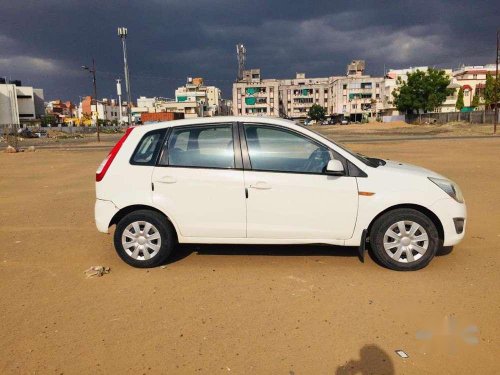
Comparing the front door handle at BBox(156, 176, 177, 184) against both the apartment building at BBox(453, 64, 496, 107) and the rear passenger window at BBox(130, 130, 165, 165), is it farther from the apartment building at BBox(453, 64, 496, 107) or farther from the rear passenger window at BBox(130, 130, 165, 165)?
the apartment building at BBox(453, 64, 496, 107)

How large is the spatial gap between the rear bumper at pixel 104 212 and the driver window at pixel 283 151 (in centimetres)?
171

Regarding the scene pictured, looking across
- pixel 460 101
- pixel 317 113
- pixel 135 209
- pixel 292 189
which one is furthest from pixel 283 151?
pixel 317 113

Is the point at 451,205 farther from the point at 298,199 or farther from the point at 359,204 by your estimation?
the point at 298,199

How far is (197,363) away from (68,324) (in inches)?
52.0

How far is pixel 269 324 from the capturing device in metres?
3.46

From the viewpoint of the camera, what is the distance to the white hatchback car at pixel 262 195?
4.41 metres

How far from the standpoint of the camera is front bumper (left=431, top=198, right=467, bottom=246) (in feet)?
14.5

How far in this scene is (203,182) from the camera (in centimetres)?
450

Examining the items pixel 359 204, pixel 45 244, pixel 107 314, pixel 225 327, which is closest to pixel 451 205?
pixel 359 204

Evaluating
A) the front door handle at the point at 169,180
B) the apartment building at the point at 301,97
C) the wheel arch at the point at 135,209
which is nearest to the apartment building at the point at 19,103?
the apartment building at the point at 301,97

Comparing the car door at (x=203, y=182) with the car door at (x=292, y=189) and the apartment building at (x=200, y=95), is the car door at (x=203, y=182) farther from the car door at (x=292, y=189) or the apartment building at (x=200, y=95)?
the apartment building at (x=200, y=95)

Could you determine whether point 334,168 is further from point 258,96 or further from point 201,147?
point 258,96

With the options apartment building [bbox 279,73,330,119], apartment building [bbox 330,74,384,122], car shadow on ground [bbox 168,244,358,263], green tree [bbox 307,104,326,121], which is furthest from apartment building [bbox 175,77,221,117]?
car shadow on ground [bbox 168,244,358,263]

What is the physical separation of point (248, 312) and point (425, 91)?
236 feet
